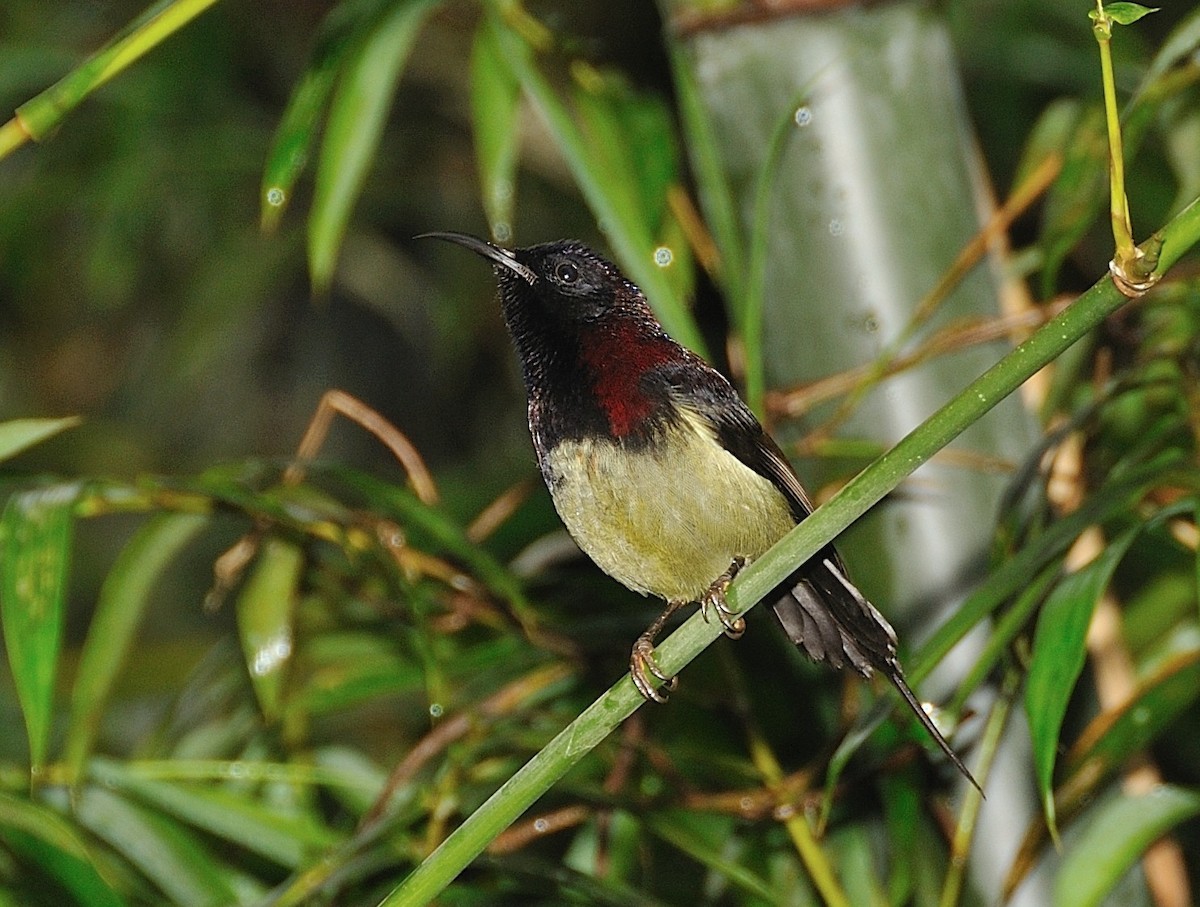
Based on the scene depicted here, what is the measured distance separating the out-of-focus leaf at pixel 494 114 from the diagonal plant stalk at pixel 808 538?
1.37m

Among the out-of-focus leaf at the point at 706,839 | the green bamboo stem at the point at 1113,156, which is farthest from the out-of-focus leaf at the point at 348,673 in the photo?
the green bamboo stem at the point at 1113,156

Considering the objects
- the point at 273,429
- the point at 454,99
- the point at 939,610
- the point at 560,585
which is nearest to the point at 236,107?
the point at 454,99

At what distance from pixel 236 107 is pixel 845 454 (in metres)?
2.91

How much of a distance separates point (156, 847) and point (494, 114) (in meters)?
1.36

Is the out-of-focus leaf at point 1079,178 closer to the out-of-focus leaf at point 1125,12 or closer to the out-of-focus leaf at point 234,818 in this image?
the out-of-focus leaf at point 1125,12

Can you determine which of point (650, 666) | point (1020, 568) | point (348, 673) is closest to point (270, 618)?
point (348, 673)

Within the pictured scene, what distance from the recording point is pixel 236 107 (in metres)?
4.62

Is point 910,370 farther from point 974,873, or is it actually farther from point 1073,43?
point 1073,43

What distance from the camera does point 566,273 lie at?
2.33 metres

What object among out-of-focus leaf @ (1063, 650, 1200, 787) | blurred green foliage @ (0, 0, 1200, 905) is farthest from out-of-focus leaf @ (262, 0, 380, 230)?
out-of-focus leaf @ (1063, 650, 1200, 787)

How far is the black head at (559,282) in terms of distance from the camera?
2289 millimetres

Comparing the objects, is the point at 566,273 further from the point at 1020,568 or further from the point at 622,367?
the point at 1020,568

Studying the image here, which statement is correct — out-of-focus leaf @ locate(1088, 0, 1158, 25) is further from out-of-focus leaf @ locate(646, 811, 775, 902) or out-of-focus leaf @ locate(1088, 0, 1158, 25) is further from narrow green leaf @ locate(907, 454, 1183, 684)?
out-of-focus leaf @ locate(646, 811, 775, 902)

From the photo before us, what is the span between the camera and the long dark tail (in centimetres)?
195
